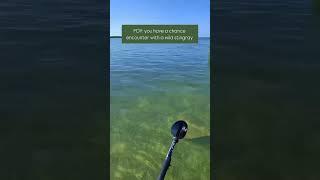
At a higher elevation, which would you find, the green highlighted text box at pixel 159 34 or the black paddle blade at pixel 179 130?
the green highlighted text box at pixel 159 34

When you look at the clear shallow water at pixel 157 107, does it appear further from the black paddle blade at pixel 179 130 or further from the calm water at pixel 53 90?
the black paddle blade at pixel 179 130

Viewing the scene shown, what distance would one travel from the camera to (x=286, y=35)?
3.83 metres

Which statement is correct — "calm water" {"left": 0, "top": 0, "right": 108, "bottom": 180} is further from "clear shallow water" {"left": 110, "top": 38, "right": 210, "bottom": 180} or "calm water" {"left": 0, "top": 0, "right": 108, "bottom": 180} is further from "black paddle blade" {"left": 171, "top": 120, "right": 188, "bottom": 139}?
"black paddle blade" {"left": 171, "top": 120, "right": 188, "bottom": 139}

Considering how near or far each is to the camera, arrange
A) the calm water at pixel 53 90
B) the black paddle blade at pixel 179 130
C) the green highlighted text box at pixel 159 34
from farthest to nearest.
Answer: the green highlighted text box at pixel 159 34 → the calm water at pixel 53 90 → the black paddle blade at pixel 179 130

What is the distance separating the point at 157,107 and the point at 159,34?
0.66 m

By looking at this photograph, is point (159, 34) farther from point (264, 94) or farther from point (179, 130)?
point (179, 130)

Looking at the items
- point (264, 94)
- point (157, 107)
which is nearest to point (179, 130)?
point (157, 107)

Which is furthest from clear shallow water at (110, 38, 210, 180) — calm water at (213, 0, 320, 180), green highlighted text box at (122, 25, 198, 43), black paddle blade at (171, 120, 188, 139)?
black paddle blade at (171, 120, 188, 139)

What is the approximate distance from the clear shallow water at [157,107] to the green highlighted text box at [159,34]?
0.06 m

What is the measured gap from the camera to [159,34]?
378 cm

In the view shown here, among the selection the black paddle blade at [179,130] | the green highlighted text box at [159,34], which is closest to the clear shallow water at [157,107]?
the green highlighted text box at [159,34]

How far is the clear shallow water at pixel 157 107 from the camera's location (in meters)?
3.81

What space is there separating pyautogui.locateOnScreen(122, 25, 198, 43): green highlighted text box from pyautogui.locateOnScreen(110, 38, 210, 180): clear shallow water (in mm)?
61

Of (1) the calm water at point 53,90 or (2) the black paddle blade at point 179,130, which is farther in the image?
(1) the calm water at point 53,90
